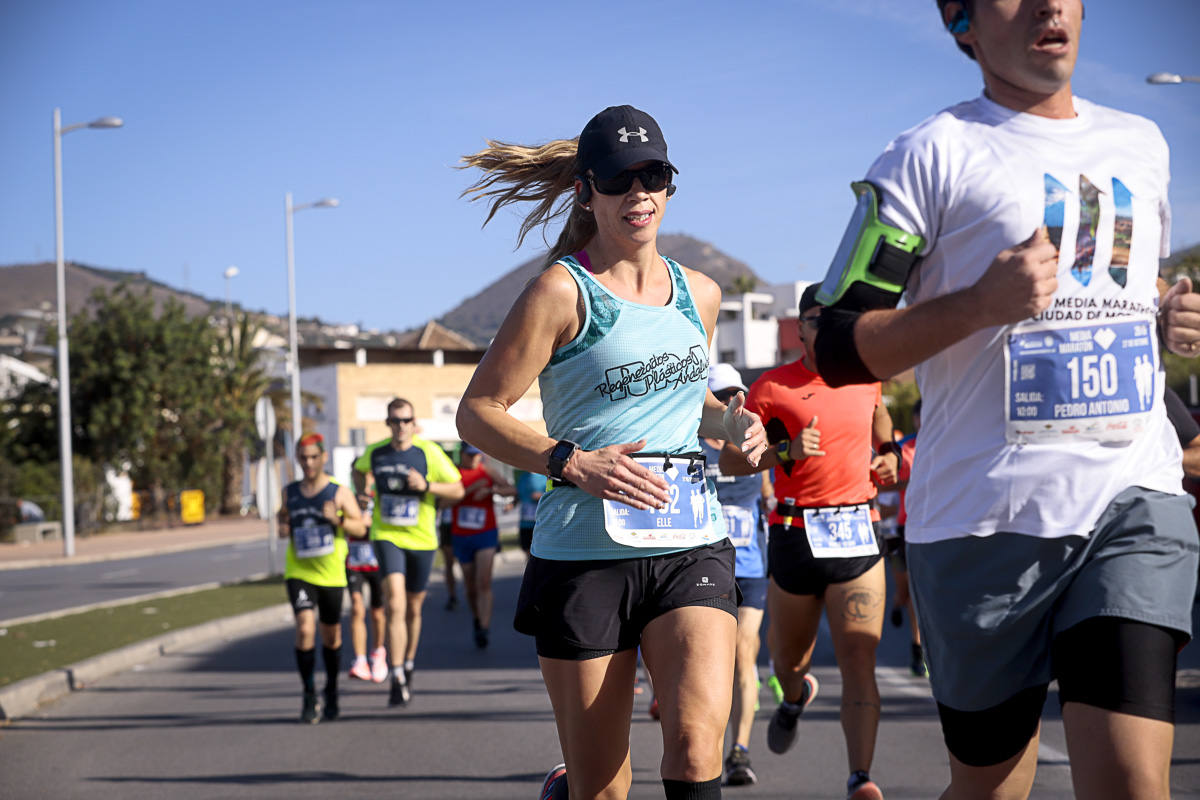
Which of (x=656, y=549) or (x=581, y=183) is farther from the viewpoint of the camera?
(x=581, y=183)

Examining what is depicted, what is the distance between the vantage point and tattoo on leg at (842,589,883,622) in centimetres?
612

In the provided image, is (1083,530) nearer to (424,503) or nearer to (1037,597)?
(1037,597)

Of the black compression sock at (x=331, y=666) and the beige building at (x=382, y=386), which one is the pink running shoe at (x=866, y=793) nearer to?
the black compression sock at (x=331, y=666)

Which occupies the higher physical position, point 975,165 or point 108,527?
point 975,165

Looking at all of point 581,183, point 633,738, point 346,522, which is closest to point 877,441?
point 633,738

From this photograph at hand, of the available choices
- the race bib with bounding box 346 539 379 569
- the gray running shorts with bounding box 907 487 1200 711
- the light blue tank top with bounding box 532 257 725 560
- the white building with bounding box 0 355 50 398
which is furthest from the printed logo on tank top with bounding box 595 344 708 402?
the white building with bounding box 0 355 50 398

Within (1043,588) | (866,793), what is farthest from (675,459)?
(866,793)

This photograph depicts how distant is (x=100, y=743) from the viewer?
28.2 feet

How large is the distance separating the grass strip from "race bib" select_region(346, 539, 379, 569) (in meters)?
2.59

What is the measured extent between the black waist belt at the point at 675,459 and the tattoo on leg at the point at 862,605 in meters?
2.25

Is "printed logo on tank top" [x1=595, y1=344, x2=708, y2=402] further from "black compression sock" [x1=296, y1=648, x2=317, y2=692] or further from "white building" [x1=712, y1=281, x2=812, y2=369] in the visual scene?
"white building" [x1=712, y1=281, x2=812, y2=369]

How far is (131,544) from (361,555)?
3005cm

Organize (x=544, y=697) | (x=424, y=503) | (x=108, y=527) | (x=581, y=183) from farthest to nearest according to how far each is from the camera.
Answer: (x=108, y=527) → (x=424, y=503) → (x=544, y=697) → (x=581, y=183)

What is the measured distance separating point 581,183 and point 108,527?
45.8m
